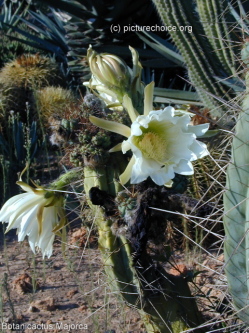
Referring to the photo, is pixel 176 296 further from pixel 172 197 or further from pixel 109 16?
pixel 109 16

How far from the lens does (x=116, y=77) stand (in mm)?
1363

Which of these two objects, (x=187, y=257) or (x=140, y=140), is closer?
(x=140, y=140)

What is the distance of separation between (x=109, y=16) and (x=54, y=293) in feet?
10.7

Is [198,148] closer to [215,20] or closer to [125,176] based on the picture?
[125,176]

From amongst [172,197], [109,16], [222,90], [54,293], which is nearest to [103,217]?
[172,197]

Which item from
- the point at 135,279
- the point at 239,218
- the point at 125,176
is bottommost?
the point at 135,279

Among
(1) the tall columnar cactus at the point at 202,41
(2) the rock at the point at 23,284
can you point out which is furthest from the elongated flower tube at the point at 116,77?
(1) the tall columnar cactus at the point at 202,41

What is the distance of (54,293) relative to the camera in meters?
2.46

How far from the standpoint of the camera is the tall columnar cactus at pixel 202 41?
11.1 feet

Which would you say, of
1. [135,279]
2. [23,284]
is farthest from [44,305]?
[135,279]

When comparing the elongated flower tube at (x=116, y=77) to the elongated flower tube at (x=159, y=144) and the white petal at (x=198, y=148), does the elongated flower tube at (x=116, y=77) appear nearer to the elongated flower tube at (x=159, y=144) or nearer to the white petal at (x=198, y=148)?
the elongated flower tube at (x=159, y=144)

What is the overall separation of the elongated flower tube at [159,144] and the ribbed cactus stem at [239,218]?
87mm

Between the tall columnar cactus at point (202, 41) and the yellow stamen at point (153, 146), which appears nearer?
the yellow stamen at point (153, 146)

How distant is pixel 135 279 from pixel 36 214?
1.15 ft
